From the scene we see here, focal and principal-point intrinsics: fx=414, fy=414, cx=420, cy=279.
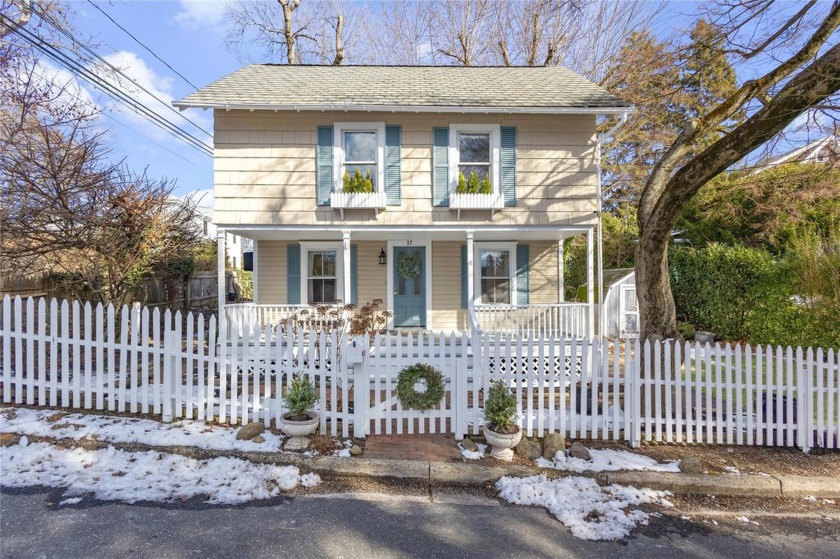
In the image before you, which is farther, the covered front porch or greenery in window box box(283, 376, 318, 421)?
the covered front porch

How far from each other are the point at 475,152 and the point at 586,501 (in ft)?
24.3

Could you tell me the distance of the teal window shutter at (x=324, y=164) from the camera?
345 inches

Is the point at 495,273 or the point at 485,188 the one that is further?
the point at 495,273

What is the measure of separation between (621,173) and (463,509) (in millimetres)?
17123

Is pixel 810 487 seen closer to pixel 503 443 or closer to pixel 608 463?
pixel 608 463

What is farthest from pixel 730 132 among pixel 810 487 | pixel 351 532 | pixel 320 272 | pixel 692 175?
pixel 320 272

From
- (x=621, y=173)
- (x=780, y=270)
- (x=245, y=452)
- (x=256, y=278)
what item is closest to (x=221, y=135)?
(x=256, y=278)

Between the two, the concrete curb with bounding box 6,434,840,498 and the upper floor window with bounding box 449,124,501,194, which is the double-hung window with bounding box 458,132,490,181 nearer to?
the upper floor window with bounding box 449,124,501,194

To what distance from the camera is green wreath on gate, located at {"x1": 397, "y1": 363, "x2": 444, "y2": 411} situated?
4516 millimetres

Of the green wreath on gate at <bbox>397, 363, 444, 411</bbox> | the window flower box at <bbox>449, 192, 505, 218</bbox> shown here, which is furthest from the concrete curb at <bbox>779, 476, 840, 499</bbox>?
the window flower box at <bbox>449, 192, 505, 218</bbox>

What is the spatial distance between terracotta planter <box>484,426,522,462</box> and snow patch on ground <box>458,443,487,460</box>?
121 mm

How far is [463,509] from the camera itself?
10.9 ft

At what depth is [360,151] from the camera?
8992 millimetres

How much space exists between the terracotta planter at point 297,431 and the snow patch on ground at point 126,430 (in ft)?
0.53
